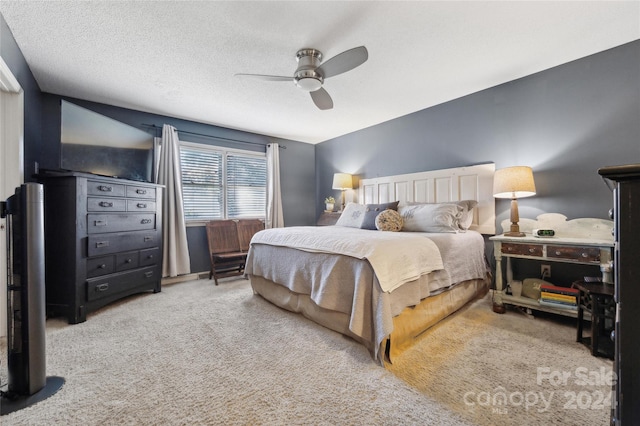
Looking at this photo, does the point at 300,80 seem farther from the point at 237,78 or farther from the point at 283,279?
the point at 283,279

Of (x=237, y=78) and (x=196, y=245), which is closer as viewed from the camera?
(x=237, y=78)

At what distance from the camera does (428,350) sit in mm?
1862

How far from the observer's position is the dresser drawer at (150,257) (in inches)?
120

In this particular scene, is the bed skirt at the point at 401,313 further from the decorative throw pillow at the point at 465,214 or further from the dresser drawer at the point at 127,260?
→ the dresser drawer at the point at 127,260

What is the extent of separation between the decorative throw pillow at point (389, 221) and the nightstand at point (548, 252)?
92 cm

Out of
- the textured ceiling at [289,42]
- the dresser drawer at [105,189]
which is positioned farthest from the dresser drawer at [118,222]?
the textured ceiling at [289,42]

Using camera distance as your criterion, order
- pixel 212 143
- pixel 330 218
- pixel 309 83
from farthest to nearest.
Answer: pixel 330 218 → pixel 212 143 → pixel 309 83

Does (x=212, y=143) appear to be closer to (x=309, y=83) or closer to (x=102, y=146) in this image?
(x=102, y=146)

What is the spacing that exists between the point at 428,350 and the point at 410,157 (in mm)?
2747

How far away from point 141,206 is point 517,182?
13.0 feet

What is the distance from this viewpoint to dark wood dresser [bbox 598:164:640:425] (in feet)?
1.84

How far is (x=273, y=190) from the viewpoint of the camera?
484 cm

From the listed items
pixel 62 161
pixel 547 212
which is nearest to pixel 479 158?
pixel 547 212

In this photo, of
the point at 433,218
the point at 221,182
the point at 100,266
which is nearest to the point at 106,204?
the point at 100,266
